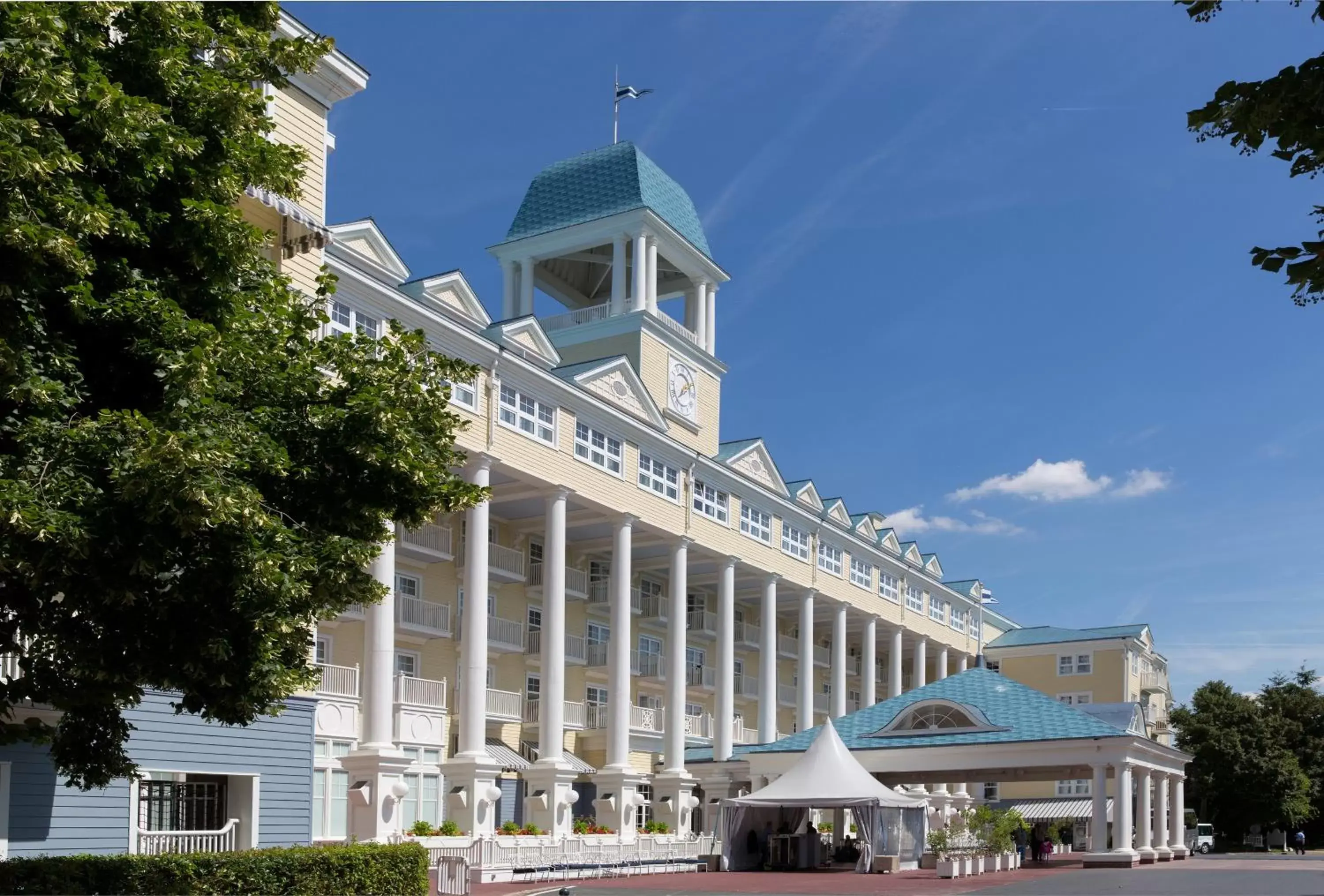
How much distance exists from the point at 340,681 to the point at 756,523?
21.9 metres

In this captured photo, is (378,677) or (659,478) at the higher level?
(659,478)

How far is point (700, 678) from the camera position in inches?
2269

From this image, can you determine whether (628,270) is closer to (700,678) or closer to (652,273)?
(652,273)

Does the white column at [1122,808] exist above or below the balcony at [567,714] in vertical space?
below

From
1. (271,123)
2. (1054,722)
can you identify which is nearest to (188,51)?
(271,123)

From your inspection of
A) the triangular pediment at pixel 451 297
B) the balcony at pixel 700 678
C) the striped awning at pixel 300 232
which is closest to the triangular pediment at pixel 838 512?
the balcony at pixel 700 678

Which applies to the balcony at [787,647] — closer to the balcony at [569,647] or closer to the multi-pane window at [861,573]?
the multi-pane window at [861,573]

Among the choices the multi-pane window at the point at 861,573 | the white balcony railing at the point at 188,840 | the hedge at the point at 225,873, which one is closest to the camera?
the hedge at the point at 225,873

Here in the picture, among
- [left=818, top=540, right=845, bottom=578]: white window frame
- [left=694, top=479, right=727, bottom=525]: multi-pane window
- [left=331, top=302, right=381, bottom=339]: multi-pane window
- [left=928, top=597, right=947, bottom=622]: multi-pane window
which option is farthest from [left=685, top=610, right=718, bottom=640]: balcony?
[left=331, top=302, right=381, bottom=339]: multi-pane window

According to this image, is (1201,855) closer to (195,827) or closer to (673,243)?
(673,243)

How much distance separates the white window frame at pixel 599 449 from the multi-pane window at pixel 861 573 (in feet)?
71.5

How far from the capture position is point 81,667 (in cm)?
1435

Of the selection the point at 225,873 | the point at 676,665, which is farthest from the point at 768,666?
the point at 225,873

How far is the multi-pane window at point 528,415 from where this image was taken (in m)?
40.8
